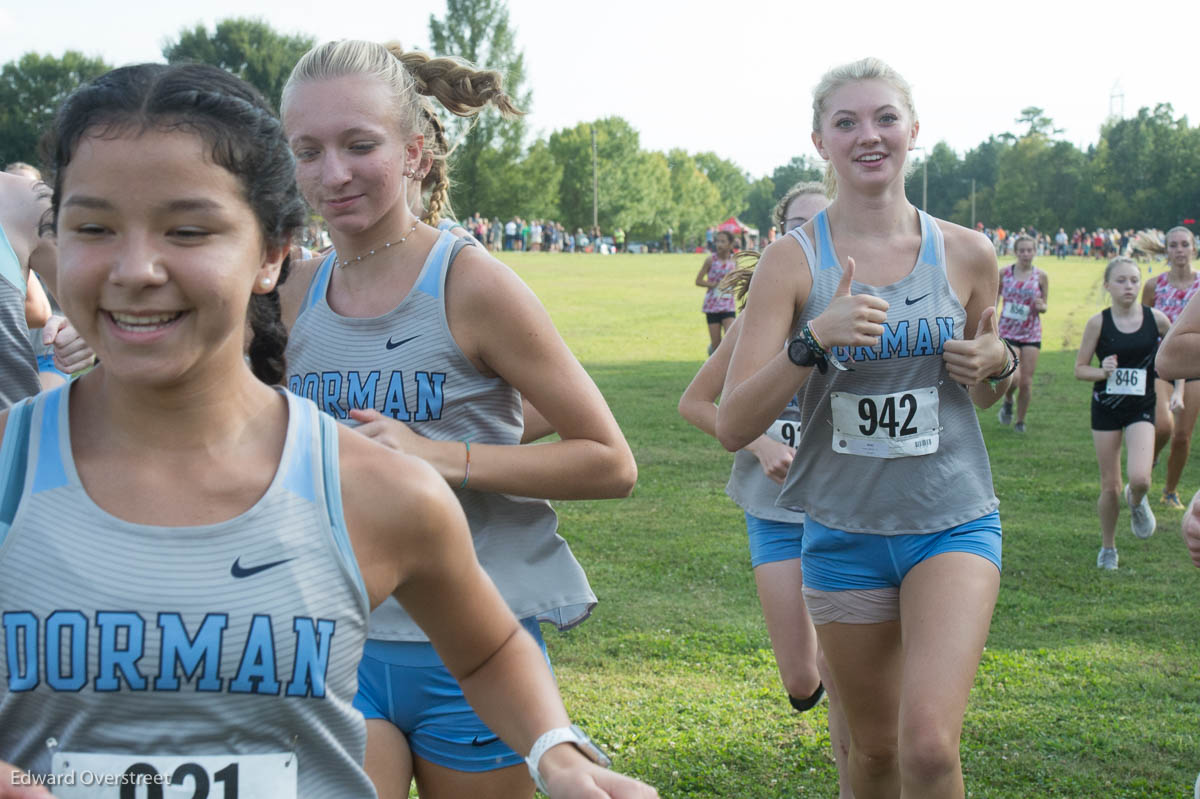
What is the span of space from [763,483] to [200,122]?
333 cm

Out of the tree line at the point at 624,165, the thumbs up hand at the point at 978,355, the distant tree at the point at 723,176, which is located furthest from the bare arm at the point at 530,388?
the distant tree at the point at 723,176

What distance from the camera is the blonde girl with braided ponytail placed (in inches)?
104

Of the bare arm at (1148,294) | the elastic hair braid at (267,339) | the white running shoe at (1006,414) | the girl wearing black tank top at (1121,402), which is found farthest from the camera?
the white running shoe at (1006,414)

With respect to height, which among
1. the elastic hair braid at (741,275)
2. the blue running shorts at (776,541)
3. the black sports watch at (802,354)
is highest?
the elastic hair braid at (741,275)

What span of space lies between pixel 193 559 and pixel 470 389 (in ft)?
4.10

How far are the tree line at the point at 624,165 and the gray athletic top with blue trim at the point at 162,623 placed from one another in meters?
47.8

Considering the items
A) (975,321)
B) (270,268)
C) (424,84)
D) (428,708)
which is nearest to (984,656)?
(975,321)

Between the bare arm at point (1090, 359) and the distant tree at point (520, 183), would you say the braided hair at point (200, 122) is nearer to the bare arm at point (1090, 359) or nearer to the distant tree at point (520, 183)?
the bare arm at point (1090, 359)

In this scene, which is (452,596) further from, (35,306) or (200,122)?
(35,306)

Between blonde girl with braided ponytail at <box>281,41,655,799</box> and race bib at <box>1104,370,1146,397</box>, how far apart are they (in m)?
6.45

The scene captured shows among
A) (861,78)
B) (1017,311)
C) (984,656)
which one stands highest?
(861,78)

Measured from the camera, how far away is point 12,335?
361cm

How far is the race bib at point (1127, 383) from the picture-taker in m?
8.27

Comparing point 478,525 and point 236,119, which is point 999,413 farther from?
point 236,119
